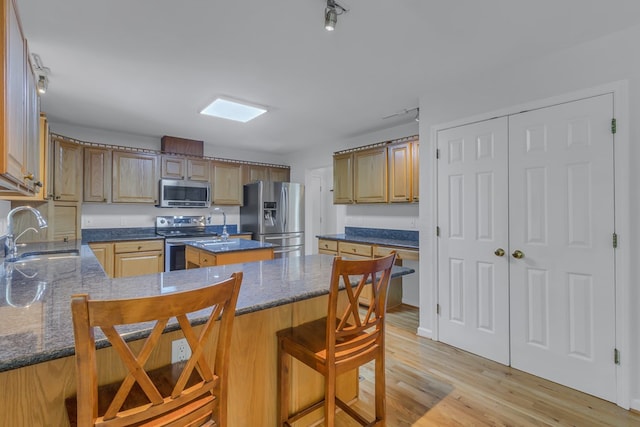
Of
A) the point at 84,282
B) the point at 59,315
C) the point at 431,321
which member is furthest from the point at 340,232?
the point at 59,315

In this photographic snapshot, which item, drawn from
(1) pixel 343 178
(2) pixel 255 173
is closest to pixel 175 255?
(2) pixel 255 173

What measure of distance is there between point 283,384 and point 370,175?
3007 mm

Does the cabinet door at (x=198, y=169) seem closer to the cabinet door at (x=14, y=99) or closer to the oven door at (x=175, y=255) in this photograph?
the oven door at (x=175, y=255)

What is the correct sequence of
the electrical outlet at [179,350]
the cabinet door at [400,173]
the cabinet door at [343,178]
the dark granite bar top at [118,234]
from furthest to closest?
the cabinet door at [343,178]
the dark granite bar top at [118,234]
the cabinet door at [400,173]
the electrical outlet at [179,350]

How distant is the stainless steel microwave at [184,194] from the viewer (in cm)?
450

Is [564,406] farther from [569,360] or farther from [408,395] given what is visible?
[408,395]

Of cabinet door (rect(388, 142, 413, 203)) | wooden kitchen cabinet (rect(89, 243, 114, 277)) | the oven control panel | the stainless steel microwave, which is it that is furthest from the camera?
the oven control panel

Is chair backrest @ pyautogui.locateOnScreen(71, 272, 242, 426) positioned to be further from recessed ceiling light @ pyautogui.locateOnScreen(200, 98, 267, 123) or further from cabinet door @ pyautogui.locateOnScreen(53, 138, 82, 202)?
cabinet door @ pyautogui.locateOnScreen(53, 138, 82, 202)

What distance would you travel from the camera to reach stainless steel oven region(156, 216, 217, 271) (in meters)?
4.19

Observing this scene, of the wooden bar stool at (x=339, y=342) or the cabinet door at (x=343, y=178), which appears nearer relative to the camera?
the wooden bar stool at (x=339, y=342)

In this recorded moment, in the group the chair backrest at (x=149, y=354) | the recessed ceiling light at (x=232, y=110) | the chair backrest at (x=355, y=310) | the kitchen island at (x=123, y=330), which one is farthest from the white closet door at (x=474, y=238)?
the chair backrest at (x=149, y=354)

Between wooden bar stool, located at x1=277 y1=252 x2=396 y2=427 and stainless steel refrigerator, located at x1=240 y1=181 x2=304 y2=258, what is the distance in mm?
3517

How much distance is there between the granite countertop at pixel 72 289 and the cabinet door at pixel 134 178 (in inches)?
83.5

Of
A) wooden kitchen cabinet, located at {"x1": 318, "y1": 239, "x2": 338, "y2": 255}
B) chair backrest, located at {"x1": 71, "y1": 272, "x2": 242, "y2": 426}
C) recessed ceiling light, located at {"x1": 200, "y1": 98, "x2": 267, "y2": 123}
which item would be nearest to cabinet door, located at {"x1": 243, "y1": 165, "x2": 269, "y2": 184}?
recessed ceiling light, located at {"x1": 200, "y1": 98, "x2": 267, "y2": 123}
